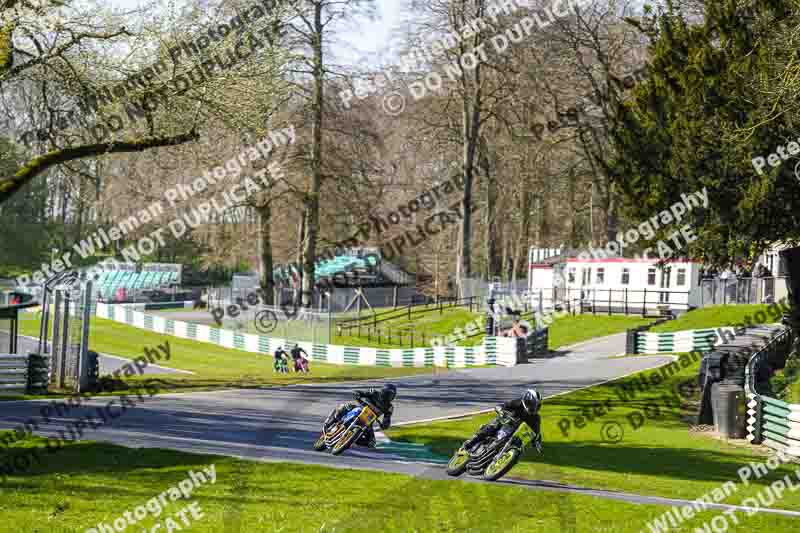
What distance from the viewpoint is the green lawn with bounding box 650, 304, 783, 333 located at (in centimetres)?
3517

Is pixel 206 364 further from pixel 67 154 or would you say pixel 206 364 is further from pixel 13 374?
pixel 67 154

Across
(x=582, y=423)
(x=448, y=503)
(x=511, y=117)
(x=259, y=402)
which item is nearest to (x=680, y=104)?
(x=582, y=423)

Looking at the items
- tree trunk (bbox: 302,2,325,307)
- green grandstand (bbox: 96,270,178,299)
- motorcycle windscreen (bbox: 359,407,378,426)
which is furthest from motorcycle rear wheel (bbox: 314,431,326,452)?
green grandstand (bbox: 96,270,178,299)

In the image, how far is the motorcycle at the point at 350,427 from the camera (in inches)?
527

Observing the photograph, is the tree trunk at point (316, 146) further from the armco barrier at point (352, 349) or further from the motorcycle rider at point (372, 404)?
the motorcycle rider at point (372, 404)

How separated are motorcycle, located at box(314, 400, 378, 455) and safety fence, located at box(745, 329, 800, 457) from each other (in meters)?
8.51

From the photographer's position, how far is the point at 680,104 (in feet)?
85.3

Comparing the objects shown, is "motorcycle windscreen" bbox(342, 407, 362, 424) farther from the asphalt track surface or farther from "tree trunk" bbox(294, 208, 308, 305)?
"tree trunk" bbox(294, 208, 308, 305)

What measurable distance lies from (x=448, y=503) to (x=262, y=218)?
35445mm

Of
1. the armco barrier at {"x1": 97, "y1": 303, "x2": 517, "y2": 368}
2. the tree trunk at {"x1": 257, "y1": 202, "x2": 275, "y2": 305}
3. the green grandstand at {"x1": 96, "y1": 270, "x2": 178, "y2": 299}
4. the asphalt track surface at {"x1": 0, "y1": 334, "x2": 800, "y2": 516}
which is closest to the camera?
the asphalt track surface at {"x1": 0, "y1": 334, "x2": 800, "y2": 516}

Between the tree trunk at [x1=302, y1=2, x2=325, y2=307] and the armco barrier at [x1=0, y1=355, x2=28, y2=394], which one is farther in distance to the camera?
the tree trunk at [x1=302, y1=2, x2=325, y2=307]

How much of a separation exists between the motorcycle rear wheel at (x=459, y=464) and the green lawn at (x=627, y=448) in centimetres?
139

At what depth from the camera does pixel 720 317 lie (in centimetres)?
3700

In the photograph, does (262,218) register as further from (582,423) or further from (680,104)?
(582,423)
